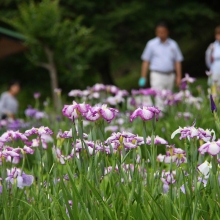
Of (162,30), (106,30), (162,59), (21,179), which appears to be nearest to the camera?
(21,179)

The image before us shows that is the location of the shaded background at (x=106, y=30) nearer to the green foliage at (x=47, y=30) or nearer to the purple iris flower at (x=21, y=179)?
the green foliage at (x=47, y=30)

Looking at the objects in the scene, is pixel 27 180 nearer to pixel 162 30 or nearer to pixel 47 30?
pixel 162 30

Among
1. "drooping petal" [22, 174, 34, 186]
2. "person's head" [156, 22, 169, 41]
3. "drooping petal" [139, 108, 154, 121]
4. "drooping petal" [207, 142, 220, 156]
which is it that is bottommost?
"drooping petal" [22, 174, 34, 186]

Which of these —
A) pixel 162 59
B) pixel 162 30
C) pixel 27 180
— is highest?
pixel 162 30

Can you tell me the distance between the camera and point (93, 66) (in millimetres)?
23469

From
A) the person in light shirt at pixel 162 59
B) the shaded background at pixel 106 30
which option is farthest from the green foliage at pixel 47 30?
the person in light shirt at pixel 162 59

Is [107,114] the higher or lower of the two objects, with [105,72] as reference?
lower

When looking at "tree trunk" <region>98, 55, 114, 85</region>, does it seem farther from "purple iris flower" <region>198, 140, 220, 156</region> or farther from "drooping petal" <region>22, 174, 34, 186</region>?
"purple iris flower" <region>198, 140, 220, 156</region>

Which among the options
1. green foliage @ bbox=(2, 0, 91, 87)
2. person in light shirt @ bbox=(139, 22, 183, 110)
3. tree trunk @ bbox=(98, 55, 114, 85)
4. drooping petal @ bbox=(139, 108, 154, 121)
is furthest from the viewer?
tree trunk @ bbox=(98, 55, 114, 85)

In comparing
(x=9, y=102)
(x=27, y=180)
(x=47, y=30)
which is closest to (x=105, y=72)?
(x=47, y=30)

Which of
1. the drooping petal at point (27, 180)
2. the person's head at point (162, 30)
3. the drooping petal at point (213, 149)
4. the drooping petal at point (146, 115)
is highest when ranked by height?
the person's head at point (162, 30)

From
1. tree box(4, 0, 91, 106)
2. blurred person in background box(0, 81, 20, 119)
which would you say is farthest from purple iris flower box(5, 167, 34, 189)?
tree box(4, 0, 91, 106)

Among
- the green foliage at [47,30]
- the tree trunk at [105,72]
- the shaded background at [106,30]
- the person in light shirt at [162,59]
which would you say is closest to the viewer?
the person in light shirt at [162,59]

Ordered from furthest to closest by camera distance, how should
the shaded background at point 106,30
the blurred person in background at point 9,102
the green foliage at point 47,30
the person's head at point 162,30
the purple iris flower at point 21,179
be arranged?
1. the shaded background at point 106,30
2. the green foliage at point 47,30
3. the blurred person in background at point 9,102
4. the person's head at point 162,30
5. the purple iris flower at point 21,179
